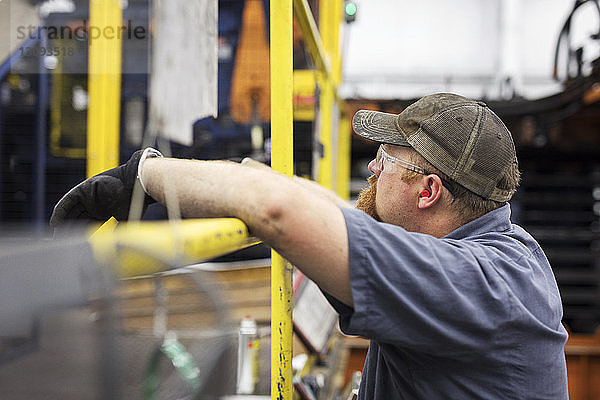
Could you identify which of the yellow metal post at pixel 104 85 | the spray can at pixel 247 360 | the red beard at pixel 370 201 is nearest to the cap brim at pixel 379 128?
the red beard at pixel 370 201

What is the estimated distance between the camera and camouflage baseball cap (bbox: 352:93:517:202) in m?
1.15

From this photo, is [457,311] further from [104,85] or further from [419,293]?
[104,85]

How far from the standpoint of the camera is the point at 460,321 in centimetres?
92

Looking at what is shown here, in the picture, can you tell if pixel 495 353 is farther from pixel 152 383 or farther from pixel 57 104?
pixel 57 104

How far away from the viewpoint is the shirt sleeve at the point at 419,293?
87cm

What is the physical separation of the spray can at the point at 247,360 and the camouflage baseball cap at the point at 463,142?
121 centimetres

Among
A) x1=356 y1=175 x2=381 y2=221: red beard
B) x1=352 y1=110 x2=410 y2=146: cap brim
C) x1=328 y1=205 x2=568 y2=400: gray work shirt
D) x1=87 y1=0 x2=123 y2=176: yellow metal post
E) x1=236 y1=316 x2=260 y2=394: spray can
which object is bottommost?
x1=236 y1=316 x2=260 y2=394: spray can

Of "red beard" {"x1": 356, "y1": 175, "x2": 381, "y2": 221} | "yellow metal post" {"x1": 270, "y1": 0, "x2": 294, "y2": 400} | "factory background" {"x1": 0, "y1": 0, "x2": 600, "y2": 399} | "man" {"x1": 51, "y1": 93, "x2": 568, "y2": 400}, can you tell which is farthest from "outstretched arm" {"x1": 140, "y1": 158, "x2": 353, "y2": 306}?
"red beard" {"x1": 356, "y1": 175, "x2": 381, "y2": 221}

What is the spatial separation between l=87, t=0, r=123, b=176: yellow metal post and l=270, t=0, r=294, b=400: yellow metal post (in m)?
1.58

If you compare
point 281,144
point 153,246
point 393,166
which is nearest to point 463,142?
point 393,166

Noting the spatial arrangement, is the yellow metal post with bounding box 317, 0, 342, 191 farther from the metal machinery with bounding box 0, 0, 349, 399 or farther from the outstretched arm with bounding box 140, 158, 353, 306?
the outstretched arm with bounding box 140, 158, 353, 306

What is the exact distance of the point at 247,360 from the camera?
6.90 feet

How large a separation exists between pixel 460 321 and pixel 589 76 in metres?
4.28

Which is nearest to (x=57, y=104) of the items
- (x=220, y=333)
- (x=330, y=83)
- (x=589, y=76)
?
(x=330, y=83)
